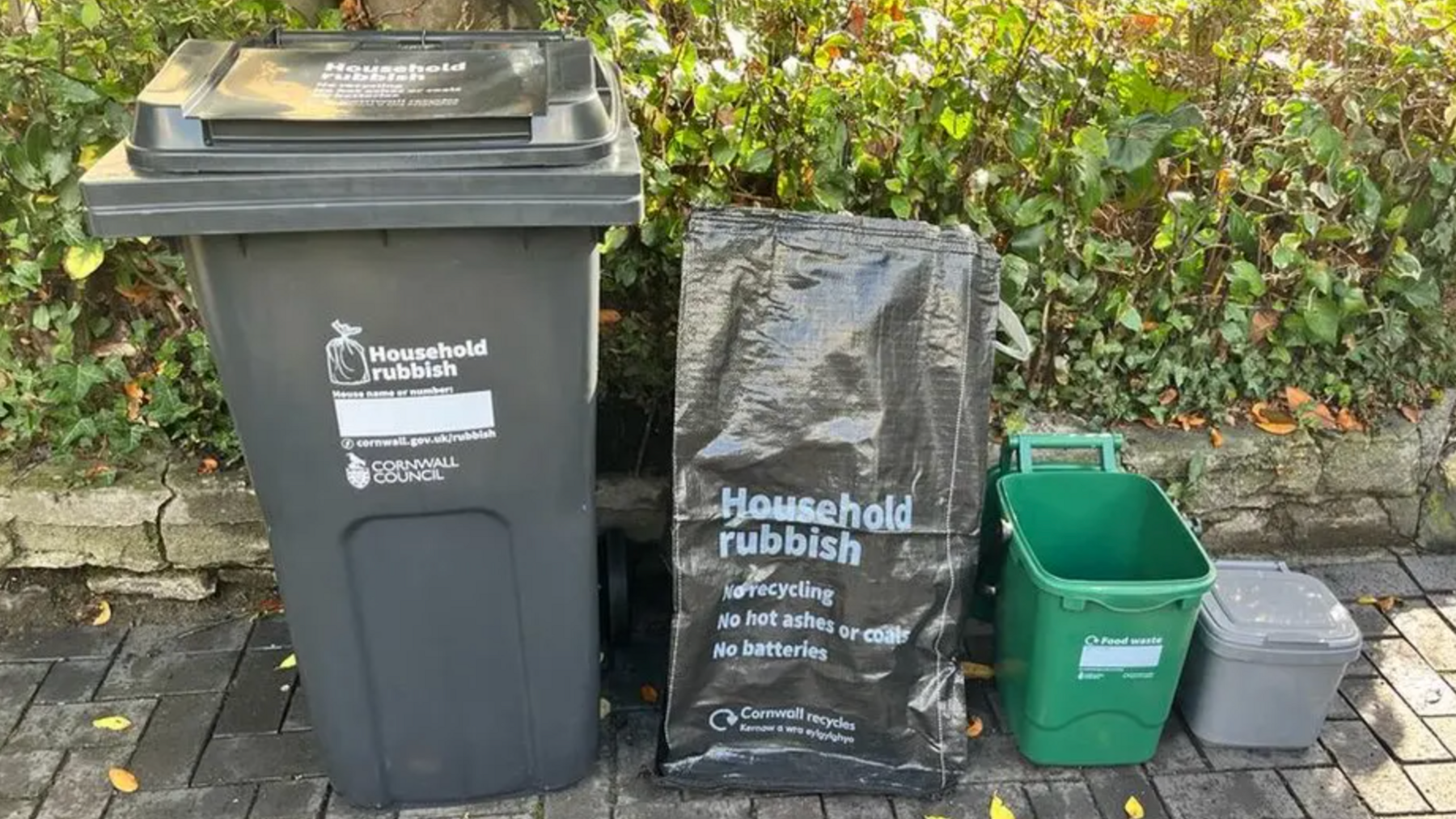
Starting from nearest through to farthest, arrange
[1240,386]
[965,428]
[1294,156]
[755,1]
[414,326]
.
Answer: [414,326], [965,428], [755,1], [1294,156], [1240,386]

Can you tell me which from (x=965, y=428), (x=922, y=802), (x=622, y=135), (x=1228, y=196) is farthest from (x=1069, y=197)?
(x=922, y=802)

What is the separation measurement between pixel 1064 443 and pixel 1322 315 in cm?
96

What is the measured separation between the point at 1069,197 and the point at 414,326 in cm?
179

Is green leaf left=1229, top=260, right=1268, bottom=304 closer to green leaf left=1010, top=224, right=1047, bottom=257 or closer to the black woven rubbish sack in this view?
green leaf left=1010, top=224, right=1047, bottom=257

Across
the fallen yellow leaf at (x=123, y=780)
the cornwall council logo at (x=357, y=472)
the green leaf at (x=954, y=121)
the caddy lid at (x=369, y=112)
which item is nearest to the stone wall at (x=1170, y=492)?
the fallen yellow leaf at (x=123, y=780)

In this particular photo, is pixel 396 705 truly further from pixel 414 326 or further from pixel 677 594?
pixel 414 326

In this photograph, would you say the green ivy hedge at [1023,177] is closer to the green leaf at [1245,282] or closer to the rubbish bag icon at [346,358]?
the green leaf at [1245,282]

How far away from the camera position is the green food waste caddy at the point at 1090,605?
8.74ft

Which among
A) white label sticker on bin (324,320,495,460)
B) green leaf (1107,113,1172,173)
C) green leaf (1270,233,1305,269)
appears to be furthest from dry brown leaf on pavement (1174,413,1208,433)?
white label sticker on bin (324,320,495,460)

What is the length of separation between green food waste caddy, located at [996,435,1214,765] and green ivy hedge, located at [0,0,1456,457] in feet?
1.66

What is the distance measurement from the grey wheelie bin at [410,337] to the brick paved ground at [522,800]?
222mm

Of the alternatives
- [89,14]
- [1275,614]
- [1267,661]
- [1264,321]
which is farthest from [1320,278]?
[89,14]

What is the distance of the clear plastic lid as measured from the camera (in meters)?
2.82

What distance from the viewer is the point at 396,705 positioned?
8.69ft
